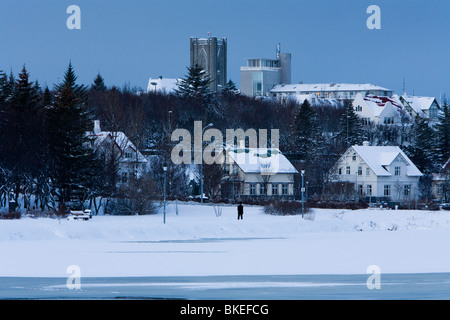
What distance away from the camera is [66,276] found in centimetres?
2462

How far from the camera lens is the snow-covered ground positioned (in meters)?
26.6

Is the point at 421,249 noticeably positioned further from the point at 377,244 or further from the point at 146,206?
the point at 146,206

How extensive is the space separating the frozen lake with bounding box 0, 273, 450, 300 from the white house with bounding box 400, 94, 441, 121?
12053 centimetres

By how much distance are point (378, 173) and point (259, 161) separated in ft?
36.4

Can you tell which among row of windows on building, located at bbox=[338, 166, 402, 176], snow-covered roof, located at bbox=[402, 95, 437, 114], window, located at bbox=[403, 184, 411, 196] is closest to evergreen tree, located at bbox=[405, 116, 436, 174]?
window, located at bbox=[403, 184, 411, 196]

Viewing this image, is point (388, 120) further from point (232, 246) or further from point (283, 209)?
point (232, 246)

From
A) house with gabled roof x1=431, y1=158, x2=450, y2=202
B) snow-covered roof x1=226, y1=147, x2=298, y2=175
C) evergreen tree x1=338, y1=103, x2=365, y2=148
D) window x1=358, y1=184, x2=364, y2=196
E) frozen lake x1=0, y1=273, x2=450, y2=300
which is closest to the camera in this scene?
frozen lake x1=0, y1=273, x2=450, y2=300

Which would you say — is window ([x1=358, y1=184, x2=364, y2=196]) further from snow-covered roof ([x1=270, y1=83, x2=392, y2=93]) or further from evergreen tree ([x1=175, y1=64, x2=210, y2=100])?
snow-covered roof ([x1=270, y1=83, x2=392, y2=93])

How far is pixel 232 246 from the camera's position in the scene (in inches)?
1345

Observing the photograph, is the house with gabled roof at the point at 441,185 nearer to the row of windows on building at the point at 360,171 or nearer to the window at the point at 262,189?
the row of windows on building at the point at 360,171

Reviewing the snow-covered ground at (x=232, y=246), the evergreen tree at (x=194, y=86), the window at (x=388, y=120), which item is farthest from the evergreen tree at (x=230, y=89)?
the snow-covered ground at (x=232, y=246)

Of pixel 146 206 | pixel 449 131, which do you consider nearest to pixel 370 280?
pixel 146 206

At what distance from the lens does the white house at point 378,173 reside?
80.8 metres

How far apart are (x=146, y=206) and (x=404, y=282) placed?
3201cm
